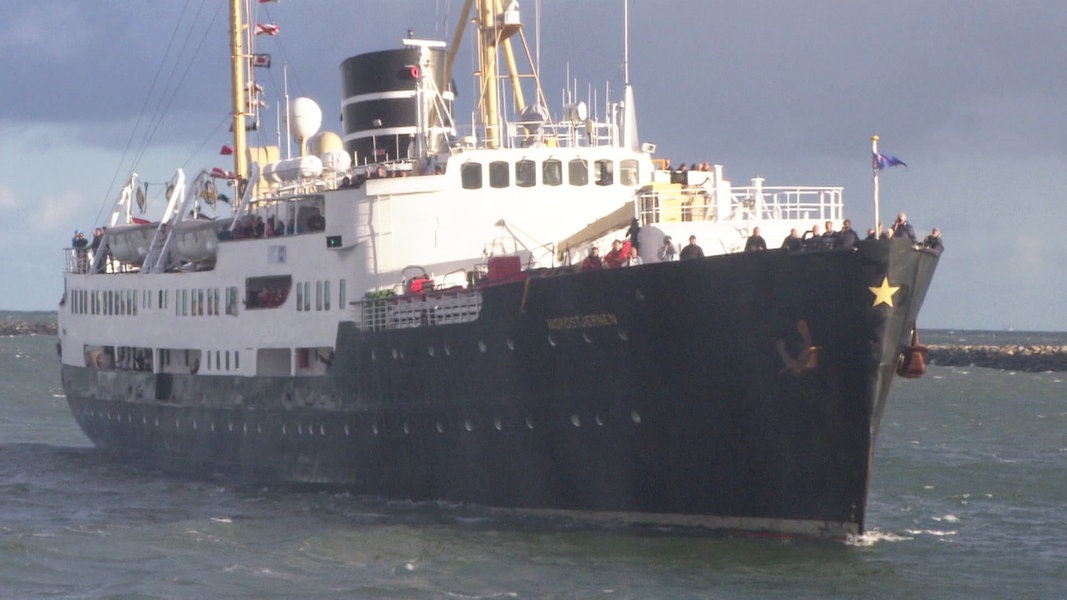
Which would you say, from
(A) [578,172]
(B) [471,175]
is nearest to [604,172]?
(A) [578,172]

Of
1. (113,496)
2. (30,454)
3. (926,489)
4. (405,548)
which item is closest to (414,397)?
(405,548)

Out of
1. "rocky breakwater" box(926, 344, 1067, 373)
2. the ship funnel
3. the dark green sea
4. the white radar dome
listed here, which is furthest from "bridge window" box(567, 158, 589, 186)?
"rocky breakwater" box(926, 344, 1067, 373)

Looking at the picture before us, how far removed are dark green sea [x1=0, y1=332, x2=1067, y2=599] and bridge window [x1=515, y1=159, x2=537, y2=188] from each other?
7067 mm

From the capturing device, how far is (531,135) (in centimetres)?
3394

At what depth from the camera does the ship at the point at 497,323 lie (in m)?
25.4

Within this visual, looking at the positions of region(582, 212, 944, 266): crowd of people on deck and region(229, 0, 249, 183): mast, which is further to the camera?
region(229, 0, 249, 183): mast

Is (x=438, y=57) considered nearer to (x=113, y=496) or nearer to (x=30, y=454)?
(x=113, y=496)

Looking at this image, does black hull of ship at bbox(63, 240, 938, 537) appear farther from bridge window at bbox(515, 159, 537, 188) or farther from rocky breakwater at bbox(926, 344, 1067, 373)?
rocky breakwater at bbox(926, 344, 1067, 373)

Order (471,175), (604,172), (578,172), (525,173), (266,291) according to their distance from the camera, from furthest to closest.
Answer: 1. (266,291)
2. (604,172)
3. (578,172)
4. (525,173)
5. (471,175)

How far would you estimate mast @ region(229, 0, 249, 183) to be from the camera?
44438mm

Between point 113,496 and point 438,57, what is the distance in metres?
12.7

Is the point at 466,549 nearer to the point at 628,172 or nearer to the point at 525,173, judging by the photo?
the point at 525,173

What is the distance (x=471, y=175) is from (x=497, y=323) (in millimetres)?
5372

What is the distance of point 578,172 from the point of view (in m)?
33.2
